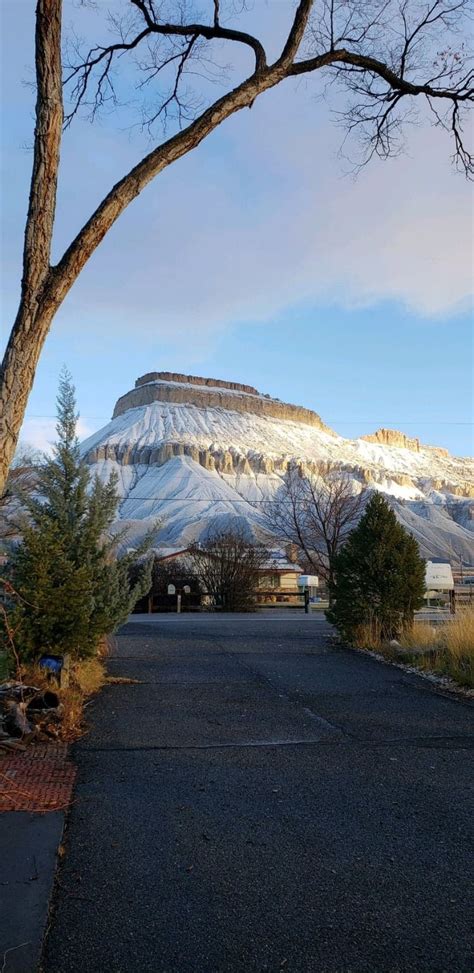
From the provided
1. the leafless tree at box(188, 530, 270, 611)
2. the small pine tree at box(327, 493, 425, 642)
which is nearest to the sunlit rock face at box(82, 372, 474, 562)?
the leafless tree at box(188, 530, 270, 611)

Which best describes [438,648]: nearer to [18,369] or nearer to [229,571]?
[18,369]

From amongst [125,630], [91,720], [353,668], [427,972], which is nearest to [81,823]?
[427,972]

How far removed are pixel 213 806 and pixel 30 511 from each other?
194 inches

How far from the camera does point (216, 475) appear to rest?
13500cm

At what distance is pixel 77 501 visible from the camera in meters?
8.31

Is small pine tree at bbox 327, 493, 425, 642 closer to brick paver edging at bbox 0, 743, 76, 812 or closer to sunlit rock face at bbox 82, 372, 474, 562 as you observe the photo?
brick paver edging at bbox 0, 743, 76, 812

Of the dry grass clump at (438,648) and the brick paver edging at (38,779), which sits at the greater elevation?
the dry grass clump at (438,648)

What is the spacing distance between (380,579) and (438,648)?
2.03 meters

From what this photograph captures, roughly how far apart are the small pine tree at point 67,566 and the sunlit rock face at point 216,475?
186 feet

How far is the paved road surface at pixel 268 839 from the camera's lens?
269cm

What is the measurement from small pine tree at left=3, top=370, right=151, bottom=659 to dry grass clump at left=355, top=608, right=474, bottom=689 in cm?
419

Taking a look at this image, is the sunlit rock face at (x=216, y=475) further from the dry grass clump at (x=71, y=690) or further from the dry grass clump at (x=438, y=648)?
the dry grass clump at (x=71, y=690)

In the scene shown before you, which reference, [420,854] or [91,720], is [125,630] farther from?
[420,854]

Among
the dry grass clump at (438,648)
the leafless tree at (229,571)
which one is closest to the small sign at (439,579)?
the leafless tree at (229,571)
